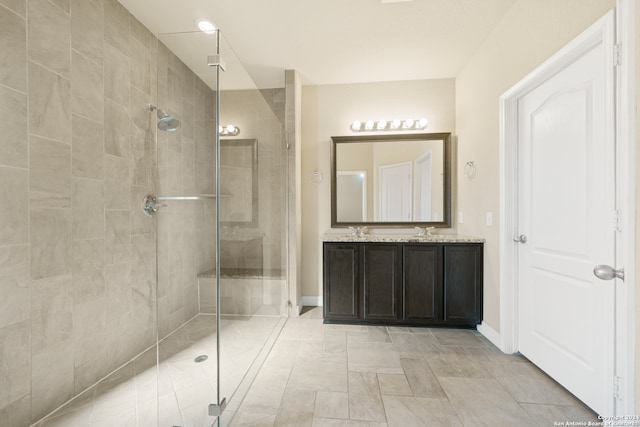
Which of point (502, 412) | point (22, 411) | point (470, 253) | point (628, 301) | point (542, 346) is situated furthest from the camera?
point (470, 253)

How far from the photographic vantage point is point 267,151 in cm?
214

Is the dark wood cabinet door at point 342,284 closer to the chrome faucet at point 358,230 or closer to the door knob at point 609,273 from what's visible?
the chrome faucet at point 358,230

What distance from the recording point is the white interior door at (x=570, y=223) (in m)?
1.31

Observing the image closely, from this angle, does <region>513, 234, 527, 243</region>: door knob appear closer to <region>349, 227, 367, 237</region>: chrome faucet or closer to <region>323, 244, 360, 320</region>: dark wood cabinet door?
<region>323, 244, 360, 320</region>: dark wood cabinet door

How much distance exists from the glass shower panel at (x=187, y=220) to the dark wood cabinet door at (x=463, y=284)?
6.97 ft

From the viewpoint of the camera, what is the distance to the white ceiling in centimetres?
197

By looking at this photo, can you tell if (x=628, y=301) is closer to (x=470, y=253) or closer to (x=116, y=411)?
(x=470, y=253)

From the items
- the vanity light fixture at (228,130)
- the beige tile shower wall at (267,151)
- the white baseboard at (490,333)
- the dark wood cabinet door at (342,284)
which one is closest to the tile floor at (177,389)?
the beige tile shower wall at (267,151)

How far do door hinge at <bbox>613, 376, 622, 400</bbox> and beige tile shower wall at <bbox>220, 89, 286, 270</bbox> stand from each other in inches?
83.0

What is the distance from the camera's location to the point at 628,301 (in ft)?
3.78

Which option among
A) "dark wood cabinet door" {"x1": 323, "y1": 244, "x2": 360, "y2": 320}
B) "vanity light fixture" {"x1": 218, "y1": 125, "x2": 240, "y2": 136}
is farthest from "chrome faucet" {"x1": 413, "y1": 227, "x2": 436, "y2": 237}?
"vanity light fixture" {"x1": 218, "y1": 125, "x2": 240, "y2": 136}

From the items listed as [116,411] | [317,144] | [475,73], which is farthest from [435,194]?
[116,411]

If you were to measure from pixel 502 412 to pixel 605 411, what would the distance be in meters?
0.46

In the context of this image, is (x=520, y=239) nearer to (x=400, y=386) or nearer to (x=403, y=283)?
(x=403, y=283)
